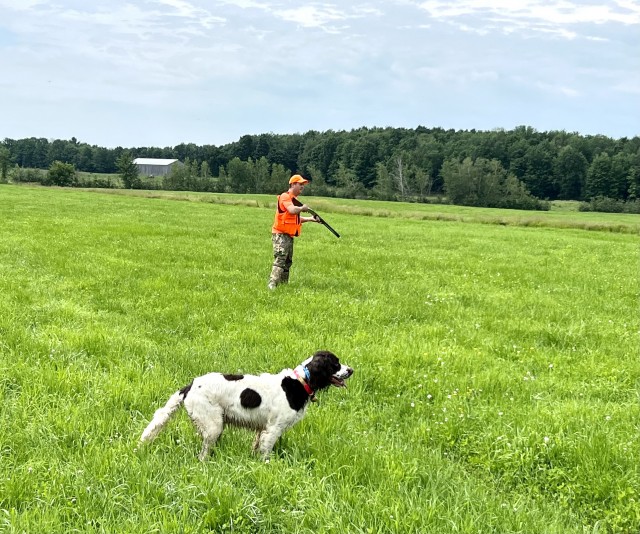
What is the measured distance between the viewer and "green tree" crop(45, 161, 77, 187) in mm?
98938

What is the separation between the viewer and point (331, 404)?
579 centimetres

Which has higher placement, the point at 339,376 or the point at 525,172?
the point at 525,172

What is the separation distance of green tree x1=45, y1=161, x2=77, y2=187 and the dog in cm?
10820

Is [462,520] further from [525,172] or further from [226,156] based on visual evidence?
[226,156]

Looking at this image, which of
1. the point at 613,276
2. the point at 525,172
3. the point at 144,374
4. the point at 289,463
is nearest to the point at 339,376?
the point at 289,463

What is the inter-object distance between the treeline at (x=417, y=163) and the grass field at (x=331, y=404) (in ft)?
310

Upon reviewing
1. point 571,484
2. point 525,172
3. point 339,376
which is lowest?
point 571,484

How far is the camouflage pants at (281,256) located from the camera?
39.9 feet

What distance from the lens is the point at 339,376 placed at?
478 centimetres

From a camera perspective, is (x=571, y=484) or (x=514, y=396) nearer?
(x=571, y=484)

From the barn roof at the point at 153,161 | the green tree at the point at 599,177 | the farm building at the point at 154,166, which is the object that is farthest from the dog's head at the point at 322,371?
the barn roof at the point at 153,161

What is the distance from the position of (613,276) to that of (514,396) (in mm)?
12438

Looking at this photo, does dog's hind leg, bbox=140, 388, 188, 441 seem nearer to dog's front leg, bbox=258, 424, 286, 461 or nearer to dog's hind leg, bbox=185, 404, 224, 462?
dog's hind leg, bbox=185, 404, 224, 462

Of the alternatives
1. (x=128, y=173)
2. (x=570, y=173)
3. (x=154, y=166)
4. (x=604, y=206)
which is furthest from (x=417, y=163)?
(x=154, y=166)
